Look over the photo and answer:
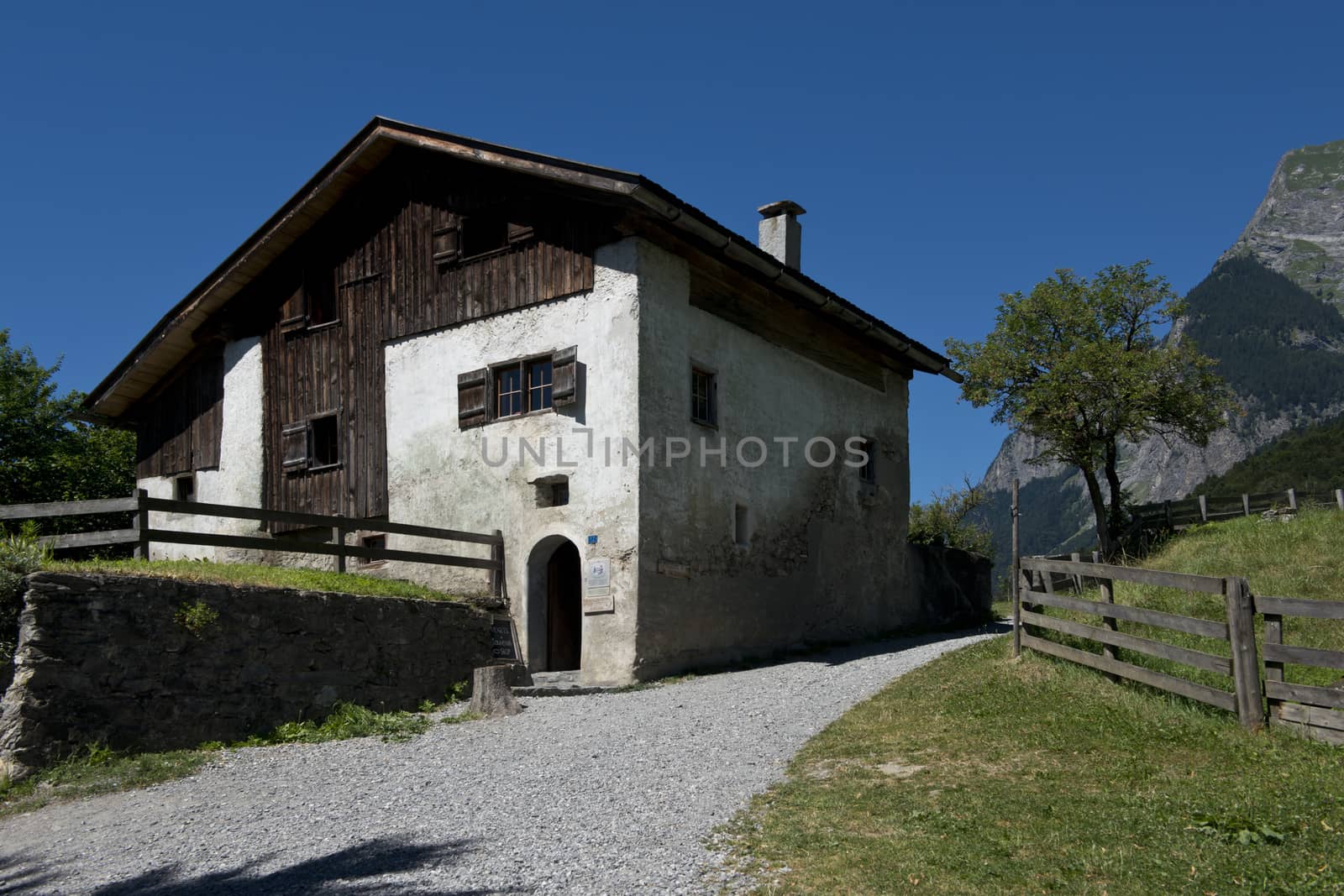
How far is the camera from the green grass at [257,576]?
1162 centimetres

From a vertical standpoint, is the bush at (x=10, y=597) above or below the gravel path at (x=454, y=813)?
above

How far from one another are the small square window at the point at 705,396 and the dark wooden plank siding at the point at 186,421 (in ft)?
34.5

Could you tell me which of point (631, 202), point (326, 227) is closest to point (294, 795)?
point (631, 202)

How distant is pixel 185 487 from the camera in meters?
22.4

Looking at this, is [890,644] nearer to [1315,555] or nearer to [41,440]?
[1315,555]

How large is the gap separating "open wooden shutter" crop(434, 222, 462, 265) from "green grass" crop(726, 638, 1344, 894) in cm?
1106

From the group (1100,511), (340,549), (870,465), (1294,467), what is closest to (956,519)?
(1100,511)

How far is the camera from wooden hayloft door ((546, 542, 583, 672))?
1727 cm

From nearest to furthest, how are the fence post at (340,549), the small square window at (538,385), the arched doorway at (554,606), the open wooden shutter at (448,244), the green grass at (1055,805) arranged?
the green grass at (1055,805) → the fence post at (340,549) → the arched doorway at (554,606) → the small square window at (538,385) → the open wooden shutter at (448,244)

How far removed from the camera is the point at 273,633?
12.4 m

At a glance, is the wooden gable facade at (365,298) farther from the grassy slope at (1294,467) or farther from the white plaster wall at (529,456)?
the grassy slope at (1294,467)

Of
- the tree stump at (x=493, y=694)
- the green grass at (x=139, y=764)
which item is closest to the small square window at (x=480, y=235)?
the tree stump at (x=493, y=694)

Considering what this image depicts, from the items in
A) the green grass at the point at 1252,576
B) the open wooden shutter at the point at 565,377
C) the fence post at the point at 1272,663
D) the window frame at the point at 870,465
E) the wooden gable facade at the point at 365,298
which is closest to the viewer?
the fence post at the point at 1272,663

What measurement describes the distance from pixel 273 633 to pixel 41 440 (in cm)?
2514
